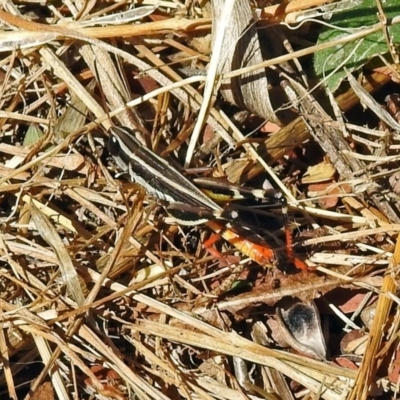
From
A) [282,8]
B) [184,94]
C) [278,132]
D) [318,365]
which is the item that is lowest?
[318,365]

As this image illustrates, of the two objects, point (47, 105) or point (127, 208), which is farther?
point (47, 105)

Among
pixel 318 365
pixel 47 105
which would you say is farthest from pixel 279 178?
pixel 47 105

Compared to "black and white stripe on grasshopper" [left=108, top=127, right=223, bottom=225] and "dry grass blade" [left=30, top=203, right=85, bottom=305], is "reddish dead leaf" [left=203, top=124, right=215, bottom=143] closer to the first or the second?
"black and white stripe on grasshopper" [left=108, top=127, right=223, bottom=225]

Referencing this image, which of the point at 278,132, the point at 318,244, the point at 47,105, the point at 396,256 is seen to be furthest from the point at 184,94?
the point at 396,256

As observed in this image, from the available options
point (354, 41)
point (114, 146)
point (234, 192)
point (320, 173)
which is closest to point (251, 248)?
point (234, 192)

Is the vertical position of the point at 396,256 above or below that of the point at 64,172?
below

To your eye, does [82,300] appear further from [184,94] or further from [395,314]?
[395,314]
